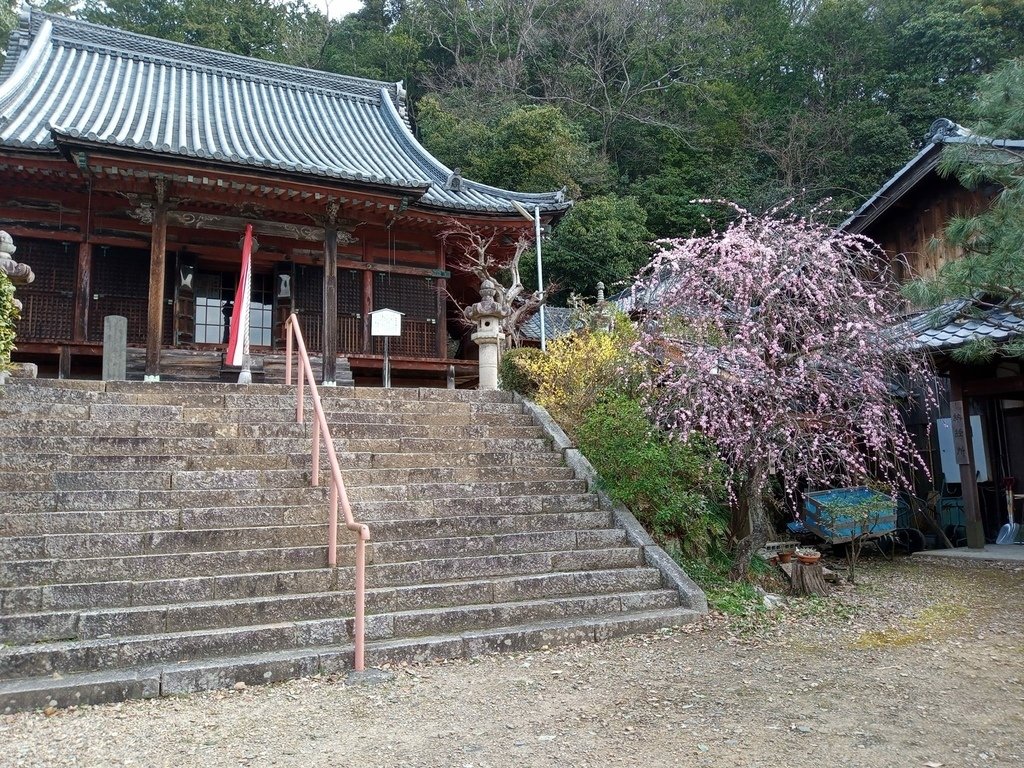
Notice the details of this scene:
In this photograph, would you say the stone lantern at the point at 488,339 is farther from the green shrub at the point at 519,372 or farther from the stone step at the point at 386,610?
the stone step at the point at 386,610

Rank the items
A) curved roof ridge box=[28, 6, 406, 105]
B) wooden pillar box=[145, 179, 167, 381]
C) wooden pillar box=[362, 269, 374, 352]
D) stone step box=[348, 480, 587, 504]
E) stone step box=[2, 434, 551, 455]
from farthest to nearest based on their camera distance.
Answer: curved roof ridge box=[28, 6, 406, 105], wooden pillar box=[362, 269, 374, 352], wooden pillar box=[145, 179, 167, 381], stone step box=[348, 480, 587, 504], stone step box=[2, 434, 551, 455]

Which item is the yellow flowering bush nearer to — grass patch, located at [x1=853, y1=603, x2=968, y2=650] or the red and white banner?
grass patch, located at [x1=853, y1=603, x2=968, y2=650]

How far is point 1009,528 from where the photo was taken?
10.2 metres

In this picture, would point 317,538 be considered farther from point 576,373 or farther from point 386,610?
point 576,373

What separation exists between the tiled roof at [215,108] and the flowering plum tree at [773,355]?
550cm

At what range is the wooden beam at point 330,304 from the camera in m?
10.8

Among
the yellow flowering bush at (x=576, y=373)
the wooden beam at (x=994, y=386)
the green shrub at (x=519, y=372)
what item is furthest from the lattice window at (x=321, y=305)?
the wooden beam at (x=994, y=386)

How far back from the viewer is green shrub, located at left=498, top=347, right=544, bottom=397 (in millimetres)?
9273

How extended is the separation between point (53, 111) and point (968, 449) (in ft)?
51.4

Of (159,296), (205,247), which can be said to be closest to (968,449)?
(159,296)

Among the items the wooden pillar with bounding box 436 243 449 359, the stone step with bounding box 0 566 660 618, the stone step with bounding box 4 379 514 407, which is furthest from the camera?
the wooden pillar with bounding box 436 243 449 359

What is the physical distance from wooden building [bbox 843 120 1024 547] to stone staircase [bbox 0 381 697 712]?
5.02m

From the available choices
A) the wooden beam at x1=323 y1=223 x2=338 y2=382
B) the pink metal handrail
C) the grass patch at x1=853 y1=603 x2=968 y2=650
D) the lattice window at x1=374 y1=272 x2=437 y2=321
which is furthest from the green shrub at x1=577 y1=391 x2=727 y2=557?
the lattice window at x1=374 y1=272 x2=437 y2=321

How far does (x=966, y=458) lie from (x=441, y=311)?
923 centimetres
